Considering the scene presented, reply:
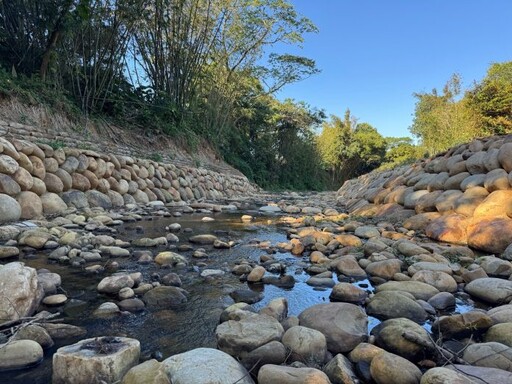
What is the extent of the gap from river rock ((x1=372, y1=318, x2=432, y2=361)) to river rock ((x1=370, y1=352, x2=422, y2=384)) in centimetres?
17

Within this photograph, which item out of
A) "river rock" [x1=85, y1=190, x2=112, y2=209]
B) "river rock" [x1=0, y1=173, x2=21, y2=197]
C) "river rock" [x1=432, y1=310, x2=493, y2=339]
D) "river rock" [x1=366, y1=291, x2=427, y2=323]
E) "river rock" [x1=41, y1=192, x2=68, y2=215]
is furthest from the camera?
"river rock" [x1=85, y1=190, x2=112, y2=209]

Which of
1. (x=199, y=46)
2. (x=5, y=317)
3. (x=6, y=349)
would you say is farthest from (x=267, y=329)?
(x=199, y=46)

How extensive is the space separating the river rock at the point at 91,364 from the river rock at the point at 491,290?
208cm

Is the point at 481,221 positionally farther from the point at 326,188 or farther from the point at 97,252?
the point at 326,188

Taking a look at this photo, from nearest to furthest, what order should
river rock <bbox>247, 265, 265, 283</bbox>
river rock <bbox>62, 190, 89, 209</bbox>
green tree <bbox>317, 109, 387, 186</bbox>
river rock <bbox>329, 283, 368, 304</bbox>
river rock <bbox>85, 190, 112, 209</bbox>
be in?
river rock <bbox>329, 283, 368, 304</bbox> → river rock <bbox>247, 265, 265, 283</bbox> → river rock <bbox>62, 190, 89, 209</bbox> → river rock <bbox>85, 190, 112, 209</bbox> → green tree <bbox>317, 109, 387, 186</bbox>

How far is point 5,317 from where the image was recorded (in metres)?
1.65

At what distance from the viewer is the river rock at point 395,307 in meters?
2.02

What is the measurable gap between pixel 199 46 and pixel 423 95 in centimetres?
1331

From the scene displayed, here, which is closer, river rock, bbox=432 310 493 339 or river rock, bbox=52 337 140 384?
river rock, bbox=52 337 140 384

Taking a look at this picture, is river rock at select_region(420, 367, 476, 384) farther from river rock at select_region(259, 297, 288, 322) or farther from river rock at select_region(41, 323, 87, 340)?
river rock at select_region(41, 323, 87, 340)

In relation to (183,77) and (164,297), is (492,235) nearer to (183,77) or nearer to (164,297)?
(164,297)

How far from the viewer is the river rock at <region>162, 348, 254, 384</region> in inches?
49.9

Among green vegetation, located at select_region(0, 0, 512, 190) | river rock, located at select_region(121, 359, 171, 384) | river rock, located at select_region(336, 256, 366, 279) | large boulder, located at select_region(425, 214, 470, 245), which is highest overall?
green vegetation, located at select_region(0, 0, 512, 190)

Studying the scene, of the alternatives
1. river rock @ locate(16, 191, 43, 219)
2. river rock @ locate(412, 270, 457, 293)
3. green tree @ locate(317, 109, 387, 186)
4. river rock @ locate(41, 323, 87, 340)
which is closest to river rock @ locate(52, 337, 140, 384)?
river rock @ locate(41, 323, 87, 340)
